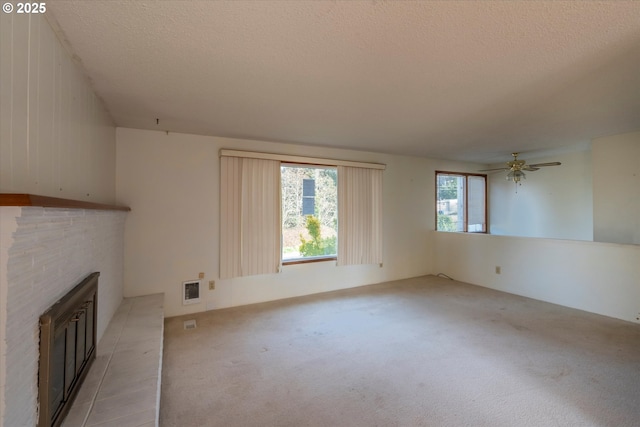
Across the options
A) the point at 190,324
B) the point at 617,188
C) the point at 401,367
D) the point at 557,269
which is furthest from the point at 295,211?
the point at 617,188

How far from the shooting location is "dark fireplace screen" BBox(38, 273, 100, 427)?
3.65 ft

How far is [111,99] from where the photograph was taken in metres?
2.34

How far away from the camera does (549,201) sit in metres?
5.12

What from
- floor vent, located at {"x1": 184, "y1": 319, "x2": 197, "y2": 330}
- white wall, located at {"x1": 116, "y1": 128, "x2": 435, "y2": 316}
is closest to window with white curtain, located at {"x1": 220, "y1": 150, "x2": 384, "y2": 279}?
white wall, located at {"x1": 116, "y1": 128, "x2": 435, "y2": 316}

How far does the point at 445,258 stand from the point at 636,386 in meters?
3.28

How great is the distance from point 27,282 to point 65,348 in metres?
0.59

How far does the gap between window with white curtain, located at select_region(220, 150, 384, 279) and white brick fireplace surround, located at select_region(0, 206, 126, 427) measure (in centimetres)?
203

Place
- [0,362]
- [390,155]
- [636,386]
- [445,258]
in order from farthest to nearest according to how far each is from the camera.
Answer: [445,258], [390,155], [636,386], [0,362]

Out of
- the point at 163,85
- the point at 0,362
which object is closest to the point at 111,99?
the point at 163,85

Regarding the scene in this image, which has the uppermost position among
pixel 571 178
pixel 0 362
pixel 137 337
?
pixel 571 178

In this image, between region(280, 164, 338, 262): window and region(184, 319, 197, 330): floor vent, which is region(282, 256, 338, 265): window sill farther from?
region(184, 319, 197, 330): floor vent

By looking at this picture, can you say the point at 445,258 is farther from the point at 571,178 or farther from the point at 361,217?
the point at 571,178

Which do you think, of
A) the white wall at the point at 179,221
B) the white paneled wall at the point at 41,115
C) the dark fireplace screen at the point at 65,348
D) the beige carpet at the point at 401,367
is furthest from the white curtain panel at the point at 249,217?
the dark fireplace screen at the point at 65,348

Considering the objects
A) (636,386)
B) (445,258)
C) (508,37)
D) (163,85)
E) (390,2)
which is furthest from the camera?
(445,258)
